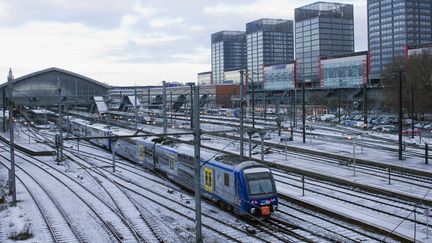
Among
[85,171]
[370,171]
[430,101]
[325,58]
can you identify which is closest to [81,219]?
[85,171]

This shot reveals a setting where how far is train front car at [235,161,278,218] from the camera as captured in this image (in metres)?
18.2

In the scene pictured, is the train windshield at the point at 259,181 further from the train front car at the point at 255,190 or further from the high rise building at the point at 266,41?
the high rise building at the point at 266,41

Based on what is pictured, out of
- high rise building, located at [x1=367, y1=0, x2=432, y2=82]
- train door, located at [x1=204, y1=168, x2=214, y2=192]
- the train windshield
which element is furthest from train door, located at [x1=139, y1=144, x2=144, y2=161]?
high rise building, located at [x1=367, y1=0, x2=432, y2=82]

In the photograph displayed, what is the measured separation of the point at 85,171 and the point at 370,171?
18736mm

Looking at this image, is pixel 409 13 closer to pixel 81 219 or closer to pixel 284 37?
pixel 284 37

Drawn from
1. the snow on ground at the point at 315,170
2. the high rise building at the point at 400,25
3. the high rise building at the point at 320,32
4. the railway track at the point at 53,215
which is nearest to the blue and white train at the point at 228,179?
the snow on ground at the point at 315,170

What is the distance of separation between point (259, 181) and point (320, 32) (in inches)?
5284

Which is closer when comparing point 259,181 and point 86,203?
point 259,181

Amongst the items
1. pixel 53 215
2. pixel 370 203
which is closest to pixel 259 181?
pixel 370 203

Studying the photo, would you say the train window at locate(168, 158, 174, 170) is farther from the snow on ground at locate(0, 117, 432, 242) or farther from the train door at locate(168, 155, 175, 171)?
the snow on ground at locate(0, 117, 432, 242)

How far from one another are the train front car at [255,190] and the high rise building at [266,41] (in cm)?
14884

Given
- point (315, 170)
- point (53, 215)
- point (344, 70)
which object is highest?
point (344, 70)

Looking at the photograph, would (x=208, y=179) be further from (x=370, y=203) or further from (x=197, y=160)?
(x=370, y=203)

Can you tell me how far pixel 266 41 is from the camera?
568 ft
